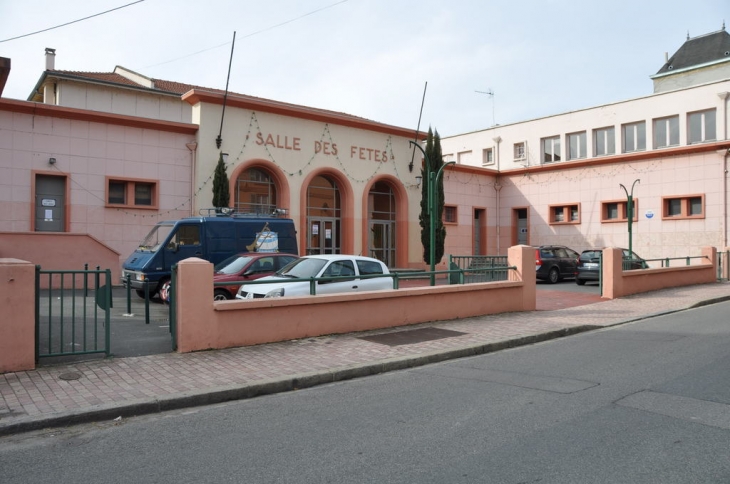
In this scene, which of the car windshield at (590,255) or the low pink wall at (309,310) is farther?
the car windshield at (590,255)

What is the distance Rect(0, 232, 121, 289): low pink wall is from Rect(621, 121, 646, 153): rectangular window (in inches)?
1030

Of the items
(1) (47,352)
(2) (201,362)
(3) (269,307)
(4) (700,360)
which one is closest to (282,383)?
(2) (201,362)

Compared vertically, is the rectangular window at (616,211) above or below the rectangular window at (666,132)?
below

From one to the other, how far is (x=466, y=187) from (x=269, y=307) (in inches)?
934

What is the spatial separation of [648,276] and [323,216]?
41.9ft

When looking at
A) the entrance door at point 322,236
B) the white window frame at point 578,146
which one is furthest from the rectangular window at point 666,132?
the entrance door at point 322,236

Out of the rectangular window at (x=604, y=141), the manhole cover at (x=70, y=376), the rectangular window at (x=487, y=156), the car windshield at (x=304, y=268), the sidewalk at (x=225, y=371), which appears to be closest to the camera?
the sidewalk at (x=225, y=371)

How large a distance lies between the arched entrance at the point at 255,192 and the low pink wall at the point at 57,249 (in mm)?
5384

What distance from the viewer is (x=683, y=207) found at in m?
27.0

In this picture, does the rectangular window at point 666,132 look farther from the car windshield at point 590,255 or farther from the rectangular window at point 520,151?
the car windshield at point 590,255

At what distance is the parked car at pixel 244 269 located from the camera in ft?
41.7

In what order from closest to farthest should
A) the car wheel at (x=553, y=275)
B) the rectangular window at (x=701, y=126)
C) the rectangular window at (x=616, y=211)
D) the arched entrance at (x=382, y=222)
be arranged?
1. the car wheel at (x=553, y=275)
2. the arched entrance at (x=382, y=222)
3. the rectangular window at (x=701, y=126)
4. the rectangular window at (x=616, y=211)

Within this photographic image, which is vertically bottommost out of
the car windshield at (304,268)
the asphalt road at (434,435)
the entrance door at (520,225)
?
the asphalt road at (434,435)

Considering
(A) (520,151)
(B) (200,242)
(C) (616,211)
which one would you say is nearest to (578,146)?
(A) (520,151)
